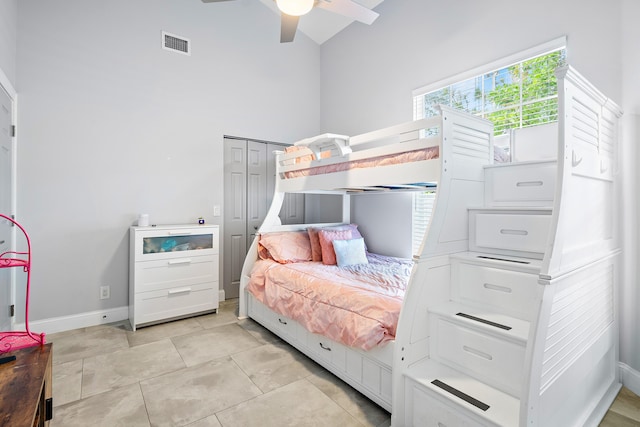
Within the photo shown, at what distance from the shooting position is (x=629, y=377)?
2029 mm

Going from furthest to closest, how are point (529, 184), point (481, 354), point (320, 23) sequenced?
point (320, 23), point (529, 184), point (481, 354)

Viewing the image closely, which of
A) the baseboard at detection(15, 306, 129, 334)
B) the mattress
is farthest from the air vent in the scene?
the baseboard at detection(15, 306, 129, 334)

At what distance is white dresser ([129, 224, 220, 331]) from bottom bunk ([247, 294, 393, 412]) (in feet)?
3.10

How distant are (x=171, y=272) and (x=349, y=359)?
6.54 ft

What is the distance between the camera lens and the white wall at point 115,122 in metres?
2.87

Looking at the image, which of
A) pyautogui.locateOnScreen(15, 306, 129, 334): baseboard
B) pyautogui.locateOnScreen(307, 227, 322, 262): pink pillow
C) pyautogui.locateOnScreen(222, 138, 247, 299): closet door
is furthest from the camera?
pyautogui.locateOnScreen(222, 138, 247, 299): closet door

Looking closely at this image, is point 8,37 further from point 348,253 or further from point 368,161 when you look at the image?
point 348,253

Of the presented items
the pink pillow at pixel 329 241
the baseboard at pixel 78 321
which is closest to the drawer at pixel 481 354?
the pink pillow at pixel 329 241

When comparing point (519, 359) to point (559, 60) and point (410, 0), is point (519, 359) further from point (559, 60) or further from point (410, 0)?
point (410, 0)

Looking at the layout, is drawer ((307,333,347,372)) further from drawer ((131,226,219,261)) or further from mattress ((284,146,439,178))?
drawer ((131,226,219,261))

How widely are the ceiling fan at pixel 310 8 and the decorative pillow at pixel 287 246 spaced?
1830 millimetres

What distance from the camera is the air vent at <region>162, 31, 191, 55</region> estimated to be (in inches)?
136

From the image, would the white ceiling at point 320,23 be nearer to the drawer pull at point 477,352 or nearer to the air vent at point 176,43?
the air vent at point 176,43

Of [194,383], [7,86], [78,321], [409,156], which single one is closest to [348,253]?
[409,156]
